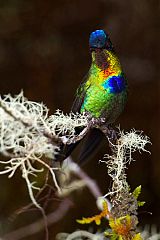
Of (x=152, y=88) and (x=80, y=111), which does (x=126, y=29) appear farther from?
(x=80, y=111)

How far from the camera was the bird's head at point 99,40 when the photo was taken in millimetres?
780

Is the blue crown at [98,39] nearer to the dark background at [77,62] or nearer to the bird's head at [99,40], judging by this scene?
the bird's head at [99,40]

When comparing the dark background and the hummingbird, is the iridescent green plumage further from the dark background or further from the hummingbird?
the dark background

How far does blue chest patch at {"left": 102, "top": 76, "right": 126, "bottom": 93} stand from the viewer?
924 millimetres

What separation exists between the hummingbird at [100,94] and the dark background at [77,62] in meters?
1.05

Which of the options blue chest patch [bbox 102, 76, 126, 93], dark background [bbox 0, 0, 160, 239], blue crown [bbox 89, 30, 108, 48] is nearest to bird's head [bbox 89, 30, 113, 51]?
blue crown [bbox 89, 30, 108, 48]

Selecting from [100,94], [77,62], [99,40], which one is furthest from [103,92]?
[77,62]

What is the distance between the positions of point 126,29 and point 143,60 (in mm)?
154

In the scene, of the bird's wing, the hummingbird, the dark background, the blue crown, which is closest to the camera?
the blue crown

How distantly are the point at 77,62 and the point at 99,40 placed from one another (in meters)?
1.34

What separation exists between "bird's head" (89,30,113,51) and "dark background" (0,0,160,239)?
121cm

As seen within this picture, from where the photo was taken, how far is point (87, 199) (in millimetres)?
2047

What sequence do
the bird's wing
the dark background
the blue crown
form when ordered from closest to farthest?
the blue crown, the bird's wing, the dark background

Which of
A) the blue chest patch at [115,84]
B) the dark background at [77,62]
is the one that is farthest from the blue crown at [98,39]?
the dark background at [77,62]
